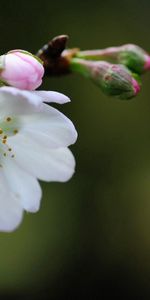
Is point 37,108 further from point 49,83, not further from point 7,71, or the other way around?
point 49,83

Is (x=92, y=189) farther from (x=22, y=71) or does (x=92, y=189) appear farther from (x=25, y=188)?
(x=22, y=71)

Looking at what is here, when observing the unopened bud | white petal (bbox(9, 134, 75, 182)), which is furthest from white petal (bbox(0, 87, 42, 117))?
the unopened bud

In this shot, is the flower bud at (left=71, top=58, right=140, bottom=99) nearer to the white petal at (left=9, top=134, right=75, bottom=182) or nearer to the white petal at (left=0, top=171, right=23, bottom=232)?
the white petal at (left=9, top=134, right=75, bottom=182)

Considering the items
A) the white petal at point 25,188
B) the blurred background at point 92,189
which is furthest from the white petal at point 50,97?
the blurred background at point 92,189

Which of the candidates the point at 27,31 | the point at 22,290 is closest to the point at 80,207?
the point at 22,290

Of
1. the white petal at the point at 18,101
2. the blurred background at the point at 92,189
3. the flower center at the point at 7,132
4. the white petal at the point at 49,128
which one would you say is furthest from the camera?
the blurred background at the point at 92,189

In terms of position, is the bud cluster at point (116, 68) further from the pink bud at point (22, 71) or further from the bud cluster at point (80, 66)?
the pink bud at point (22, 71)

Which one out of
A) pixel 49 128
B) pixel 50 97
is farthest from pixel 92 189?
pixel 50 97
